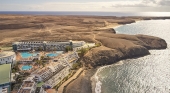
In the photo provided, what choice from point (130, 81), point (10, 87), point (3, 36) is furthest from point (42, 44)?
point (3, 36)

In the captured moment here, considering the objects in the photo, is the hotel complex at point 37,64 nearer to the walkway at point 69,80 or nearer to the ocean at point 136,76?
the walkway at point 69,80

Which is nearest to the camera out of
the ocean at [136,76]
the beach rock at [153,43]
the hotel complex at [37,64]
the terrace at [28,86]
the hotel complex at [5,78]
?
the terrace at [28,86]

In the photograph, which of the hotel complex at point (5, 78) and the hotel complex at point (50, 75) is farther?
the hotel complex at point (50, 75)

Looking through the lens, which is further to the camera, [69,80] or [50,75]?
[69,80]

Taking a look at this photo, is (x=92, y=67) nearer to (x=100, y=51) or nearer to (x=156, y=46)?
(x=100, y=51)

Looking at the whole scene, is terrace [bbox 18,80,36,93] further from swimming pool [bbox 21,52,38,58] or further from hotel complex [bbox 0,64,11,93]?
swimming pool [bbox 21,52,38,58]

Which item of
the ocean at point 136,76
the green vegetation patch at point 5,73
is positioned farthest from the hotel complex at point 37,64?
the ocean at point 136,76

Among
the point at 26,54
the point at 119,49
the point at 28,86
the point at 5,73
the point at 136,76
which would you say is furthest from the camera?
the point at 119,49

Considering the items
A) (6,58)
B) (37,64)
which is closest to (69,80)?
(37,64)

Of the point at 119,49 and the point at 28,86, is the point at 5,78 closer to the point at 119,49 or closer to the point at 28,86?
the point at 28,86
